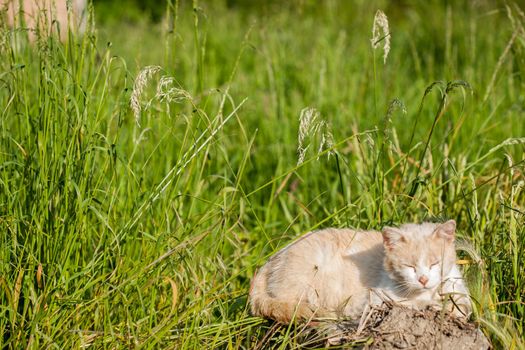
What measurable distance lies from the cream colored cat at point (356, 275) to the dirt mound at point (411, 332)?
144 mm

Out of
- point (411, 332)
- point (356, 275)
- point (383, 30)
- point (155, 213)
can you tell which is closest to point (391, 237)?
point (356, 275)

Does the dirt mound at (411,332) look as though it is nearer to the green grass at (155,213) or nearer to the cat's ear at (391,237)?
the green grass at (155,213)

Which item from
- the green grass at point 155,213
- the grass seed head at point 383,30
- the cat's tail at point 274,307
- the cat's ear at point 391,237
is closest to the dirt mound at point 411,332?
the green grass at point 155,213

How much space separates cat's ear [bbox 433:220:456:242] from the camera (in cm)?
312

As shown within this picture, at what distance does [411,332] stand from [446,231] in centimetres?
49

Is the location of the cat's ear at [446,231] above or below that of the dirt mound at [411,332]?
above

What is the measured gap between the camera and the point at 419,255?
10.4 ft

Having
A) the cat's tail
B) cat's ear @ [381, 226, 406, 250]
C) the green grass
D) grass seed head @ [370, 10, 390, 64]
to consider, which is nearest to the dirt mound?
the green grass

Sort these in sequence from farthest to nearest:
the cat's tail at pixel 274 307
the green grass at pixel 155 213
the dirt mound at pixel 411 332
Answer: the cat's tail at pixel 274 307
the green grass at pixel 155 213
the dirt mound at pixel 411 332

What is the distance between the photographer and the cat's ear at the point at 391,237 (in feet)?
10.3

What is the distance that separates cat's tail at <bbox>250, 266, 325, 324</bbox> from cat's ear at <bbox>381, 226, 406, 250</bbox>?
37 centimetres

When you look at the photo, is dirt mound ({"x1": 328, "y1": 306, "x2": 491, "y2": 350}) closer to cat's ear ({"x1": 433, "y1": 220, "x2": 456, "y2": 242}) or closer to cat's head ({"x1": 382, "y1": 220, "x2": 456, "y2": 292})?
cat's head ({"x1": 382, "y1": 220, "x2": 456, "y2": 292})

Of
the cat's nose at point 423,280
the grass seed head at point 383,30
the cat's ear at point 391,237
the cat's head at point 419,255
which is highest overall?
the grass seed head at point 383,30

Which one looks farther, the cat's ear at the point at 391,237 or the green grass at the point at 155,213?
the cat's ear at the point at 391,237
